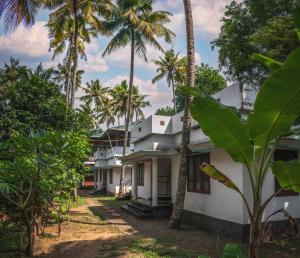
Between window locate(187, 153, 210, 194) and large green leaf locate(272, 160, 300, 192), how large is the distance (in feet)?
27.2

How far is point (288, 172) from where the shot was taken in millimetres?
4039

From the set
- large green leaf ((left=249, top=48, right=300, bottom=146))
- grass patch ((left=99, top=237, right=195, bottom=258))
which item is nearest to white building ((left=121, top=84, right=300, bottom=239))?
grass patch ((left=99, top=237, right=195, bottom=258))

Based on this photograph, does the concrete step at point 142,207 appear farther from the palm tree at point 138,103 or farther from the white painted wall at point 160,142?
the palm tree at point 138,103

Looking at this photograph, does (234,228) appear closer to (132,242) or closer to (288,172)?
(132,242)

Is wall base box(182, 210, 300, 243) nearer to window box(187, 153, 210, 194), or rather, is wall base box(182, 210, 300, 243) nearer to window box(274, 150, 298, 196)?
window box(274, 150, 298, 196)

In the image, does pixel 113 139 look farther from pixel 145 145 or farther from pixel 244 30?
pixel 244 30

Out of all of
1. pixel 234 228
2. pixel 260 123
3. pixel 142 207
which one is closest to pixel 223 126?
pixel 260 123

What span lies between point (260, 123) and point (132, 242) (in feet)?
24.2

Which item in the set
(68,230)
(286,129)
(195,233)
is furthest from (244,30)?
(68,230)

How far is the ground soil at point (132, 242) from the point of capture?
28.2 ft

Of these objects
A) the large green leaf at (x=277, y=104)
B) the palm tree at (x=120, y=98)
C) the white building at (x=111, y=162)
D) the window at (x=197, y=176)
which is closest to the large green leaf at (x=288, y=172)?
the large green leaf at (x=277, y=104)

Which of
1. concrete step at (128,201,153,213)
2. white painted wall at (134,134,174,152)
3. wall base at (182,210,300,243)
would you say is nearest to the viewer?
wall base at (182,210,300,243)

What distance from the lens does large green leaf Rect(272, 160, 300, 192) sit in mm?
3955

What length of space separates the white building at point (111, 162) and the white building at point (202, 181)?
8900 millimetres
